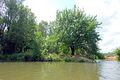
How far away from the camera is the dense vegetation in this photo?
3893cm

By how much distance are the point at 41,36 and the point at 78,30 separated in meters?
7.18

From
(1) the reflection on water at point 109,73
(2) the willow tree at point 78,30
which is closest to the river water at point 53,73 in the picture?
(1) the reflection on water at point 109,73

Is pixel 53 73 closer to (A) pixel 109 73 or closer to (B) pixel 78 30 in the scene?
(A) pixel 109 73

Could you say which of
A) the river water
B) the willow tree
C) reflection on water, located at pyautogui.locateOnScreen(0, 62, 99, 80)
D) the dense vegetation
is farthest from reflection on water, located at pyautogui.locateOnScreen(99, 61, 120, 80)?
the willow tree

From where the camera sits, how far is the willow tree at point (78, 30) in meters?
45.4

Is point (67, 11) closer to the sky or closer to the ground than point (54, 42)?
closer to the sky

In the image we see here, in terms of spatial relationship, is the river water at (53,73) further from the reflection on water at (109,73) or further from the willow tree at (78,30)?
the willow tree at (78,30)

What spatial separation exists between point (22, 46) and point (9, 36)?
3.47 metres

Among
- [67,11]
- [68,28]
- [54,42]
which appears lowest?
[54,42]

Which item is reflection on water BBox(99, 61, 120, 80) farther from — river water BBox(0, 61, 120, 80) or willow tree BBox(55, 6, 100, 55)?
willow tree BBox(55, 6, 100, 55)

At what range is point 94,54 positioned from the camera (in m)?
47.9

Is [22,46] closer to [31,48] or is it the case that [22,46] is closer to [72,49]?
[31,48]

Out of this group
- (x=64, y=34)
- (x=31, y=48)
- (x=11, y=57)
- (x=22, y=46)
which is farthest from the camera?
(x=64, y=34)

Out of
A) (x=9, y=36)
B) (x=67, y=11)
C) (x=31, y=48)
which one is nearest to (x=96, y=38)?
(x=67, y=11)
